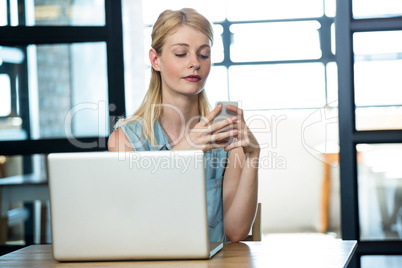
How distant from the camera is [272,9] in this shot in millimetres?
5301

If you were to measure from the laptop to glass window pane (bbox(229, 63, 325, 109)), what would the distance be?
168 inches

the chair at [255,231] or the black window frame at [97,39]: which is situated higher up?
the black window frame at [97,39]

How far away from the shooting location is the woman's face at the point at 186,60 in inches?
65.8

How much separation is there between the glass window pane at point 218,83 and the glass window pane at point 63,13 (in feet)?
8.97

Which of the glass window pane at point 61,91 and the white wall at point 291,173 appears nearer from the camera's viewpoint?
the glass window pane at point 61,91

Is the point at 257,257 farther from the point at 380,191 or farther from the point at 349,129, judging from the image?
the point at 380,191

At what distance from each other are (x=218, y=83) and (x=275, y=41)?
679mm

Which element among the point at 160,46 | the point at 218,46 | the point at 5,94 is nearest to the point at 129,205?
the point at 160,46

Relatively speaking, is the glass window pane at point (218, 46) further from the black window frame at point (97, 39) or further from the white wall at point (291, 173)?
the black window frame at point (97, 39)

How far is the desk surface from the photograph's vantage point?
120 centimetres

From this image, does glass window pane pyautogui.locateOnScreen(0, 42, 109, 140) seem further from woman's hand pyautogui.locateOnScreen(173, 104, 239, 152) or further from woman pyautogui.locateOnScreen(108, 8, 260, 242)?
woman's hand pyautogui.locateOnScreen(173, 104, 239, 152)

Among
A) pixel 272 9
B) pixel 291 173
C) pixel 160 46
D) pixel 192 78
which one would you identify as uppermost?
pixel 272 9

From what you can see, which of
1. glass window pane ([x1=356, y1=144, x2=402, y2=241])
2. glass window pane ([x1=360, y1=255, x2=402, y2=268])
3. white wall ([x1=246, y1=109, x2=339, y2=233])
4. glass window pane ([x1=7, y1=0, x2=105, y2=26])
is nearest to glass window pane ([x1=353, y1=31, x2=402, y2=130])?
glass window pane ([x1=356, y1=144, x2=402, y2=241])

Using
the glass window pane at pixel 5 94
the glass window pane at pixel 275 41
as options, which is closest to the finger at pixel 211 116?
the glass window pane at pixel 5 94
